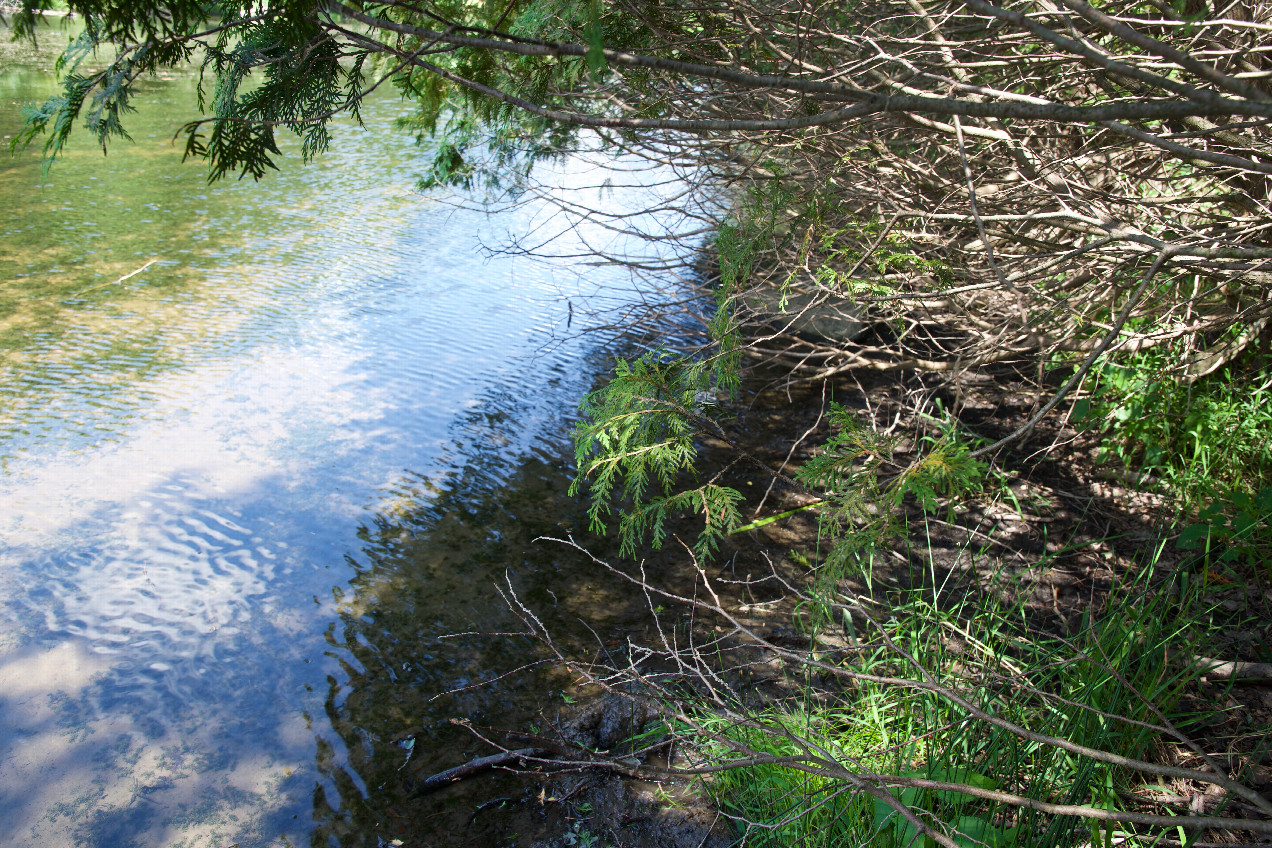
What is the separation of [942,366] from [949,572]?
5.81 ft

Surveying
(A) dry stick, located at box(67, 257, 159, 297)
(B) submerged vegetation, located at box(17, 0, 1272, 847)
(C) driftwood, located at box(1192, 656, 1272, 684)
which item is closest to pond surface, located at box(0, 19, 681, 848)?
(A) dry stick, located at box(67, 257, 159, 297)

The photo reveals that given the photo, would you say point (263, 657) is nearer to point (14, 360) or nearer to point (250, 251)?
point (14, 360)

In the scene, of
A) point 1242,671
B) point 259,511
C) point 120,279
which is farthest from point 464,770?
point 120,279

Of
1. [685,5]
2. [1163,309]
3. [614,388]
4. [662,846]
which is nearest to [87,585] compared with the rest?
[614,388]

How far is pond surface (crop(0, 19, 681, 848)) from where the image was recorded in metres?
3.10

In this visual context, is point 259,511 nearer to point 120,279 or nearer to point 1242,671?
point 120,279

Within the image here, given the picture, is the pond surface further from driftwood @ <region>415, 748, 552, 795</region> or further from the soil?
the soil

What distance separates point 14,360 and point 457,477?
3619mm

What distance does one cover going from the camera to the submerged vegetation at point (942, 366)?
86.3 inches

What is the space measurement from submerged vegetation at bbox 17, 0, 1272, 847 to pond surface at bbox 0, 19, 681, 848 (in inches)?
34.7

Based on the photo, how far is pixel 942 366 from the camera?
15.8ft

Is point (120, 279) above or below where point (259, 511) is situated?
above

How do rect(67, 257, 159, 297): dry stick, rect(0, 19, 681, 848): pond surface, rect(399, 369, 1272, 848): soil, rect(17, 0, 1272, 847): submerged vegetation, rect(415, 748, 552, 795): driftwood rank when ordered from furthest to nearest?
rect(67, 257, 159, 297): dry stick → rect(0, 19, 681, 848): pond surface → rect(415, 748, 552, 795): driftwood → rect(399, 369, 1272, 848): soil → rect(17, 0, 1272, 847): submerged vegetation

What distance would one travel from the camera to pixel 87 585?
3961mm
